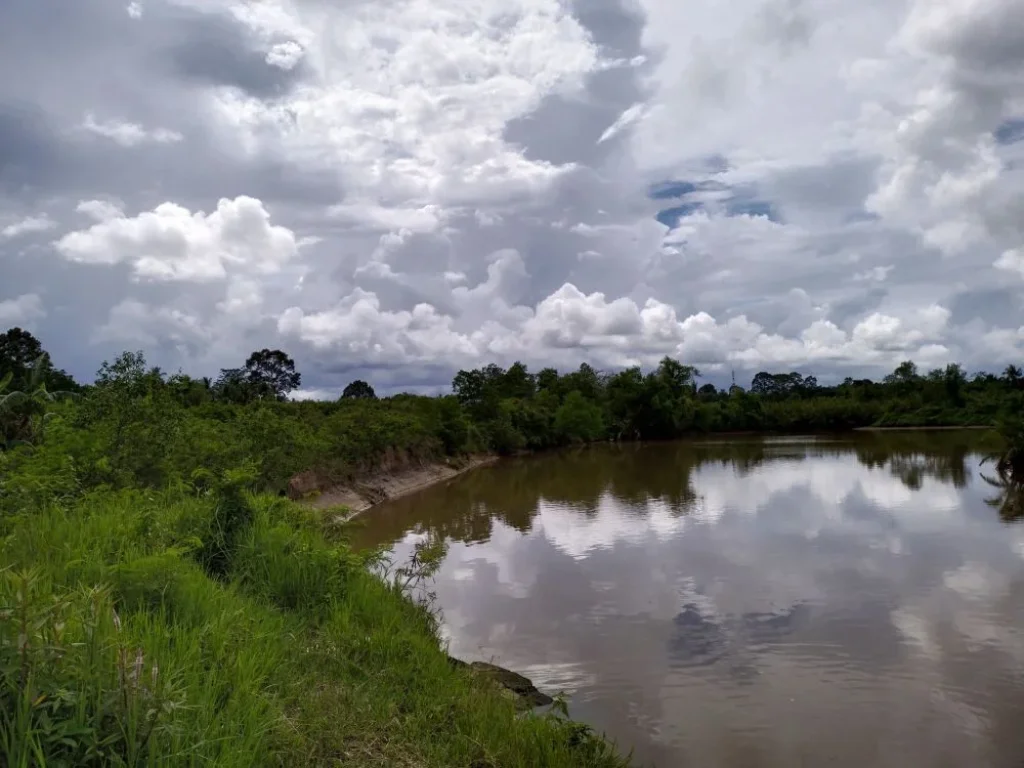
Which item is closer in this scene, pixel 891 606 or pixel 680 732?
pixel 680 732

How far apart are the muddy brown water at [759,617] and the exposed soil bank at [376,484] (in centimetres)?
197

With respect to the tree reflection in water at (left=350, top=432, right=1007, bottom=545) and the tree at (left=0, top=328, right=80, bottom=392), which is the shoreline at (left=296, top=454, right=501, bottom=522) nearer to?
the tree reflection in water at (left=350, top=432, right=1007, bottom=545)

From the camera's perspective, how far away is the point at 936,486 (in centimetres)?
2723

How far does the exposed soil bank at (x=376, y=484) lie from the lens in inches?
925

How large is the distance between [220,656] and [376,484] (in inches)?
1011

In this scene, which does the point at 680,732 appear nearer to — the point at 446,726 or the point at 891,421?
the point at 446,726

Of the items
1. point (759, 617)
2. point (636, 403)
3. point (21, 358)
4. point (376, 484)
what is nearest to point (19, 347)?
point (21, 358)

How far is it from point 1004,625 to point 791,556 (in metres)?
5.24

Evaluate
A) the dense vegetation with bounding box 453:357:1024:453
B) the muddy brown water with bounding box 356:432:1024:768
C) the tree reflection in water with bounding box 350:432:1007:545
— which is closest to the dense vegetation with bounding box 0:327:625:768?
the muddy brown water with bounding box 356:432:1024:768

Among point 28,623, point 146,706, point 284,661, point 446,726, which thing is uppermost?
point 28,623

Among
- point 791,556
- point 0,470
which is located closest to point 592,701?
point 0,470

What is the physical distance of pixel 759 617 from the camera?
11359 millimetres

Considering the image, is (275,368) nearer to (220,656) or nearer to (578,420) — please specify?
(578,420)

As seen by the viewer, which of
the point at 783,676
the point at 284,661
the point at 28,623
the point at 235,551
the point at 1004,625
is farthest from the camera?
the point at 1004,625
